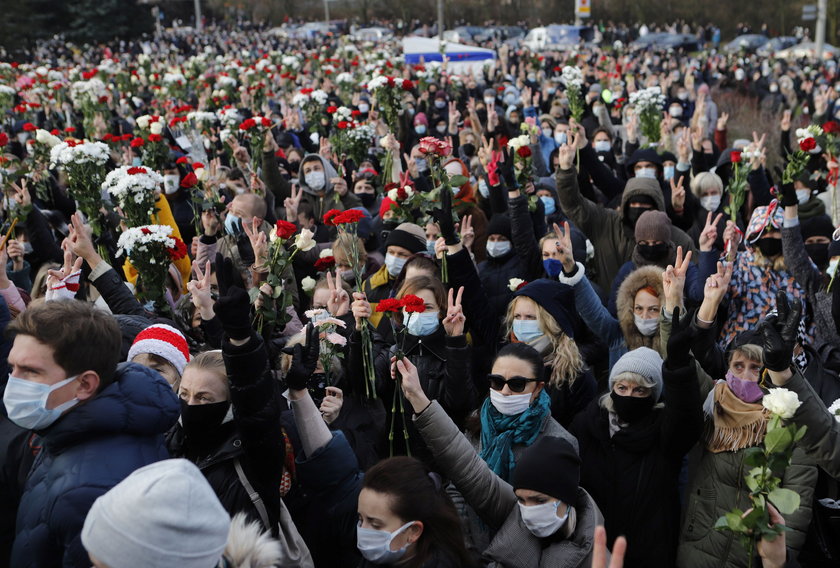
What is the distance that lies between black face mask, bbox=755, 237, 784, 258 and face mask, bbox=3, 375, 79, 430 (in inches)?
178

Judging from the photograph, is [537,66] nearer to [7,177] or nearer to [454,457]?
[7,177]

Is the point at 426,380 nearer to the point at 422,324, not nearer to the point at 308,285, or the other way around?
the point at 422,324

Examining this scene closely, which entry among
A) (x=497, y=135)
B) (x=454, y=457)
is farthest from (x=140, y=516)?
(x=497, y=135)

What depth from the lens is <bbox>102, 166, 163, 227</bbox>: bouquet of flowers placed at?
5926mm

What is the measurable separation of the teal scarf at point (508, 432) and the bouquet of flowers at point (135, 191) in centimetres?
335

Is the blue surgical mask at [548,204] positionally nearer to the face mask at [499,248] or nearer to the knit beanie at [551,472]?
the face mask at [499,248]

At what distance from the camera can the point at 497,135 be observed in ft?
36.6

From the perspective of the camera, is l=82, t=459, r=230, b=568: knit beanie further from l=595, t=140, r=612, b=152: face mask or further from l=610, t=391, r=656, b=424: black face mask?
l=595, t=140, r=612, b=152: face mask

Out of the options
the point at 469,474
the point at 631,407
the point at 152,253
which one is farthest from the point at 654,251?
the point at 152,253

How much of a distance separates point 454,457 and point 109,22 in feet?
158

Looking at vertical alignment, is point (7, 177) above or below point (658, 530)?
above

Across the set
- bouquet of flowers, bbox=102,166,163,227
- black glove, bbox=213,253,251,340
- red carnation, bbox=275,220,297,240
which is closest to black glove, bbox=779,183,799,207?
red carnation, bbox=275,220,297,240

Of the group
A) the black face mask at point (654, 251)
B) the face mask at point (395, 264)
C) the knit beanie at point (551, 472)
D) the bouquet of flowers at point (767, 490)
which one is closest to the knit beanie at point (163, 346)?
the knit beanie at point (551, 472)

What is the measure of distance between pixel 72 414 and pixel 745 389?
2.85 metres
